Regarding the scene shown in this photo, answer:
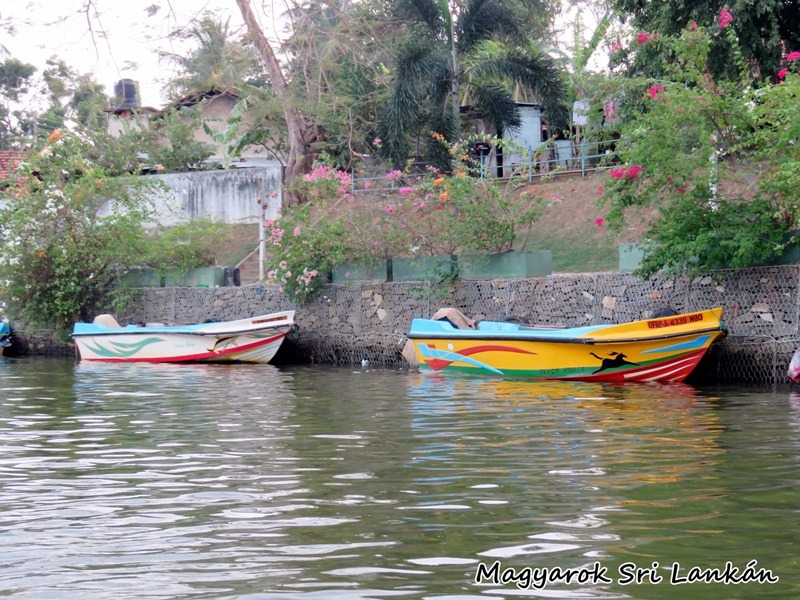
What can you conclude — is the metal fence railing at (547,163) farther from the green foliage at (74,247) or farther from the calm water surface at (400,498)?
the calm water surface at (400,498)

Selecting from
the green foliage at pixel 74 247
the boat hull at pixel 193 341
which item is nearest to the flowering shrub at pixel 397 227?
the boat hull at pixel 193 341

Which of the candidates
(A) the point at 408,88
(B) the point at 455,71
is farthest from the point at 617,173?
(B) the point at 455,71

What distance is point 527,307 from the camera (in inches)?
703

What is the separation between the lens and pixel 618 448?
8336mm

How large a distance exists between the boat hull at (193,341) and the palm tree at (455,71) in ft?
29.8

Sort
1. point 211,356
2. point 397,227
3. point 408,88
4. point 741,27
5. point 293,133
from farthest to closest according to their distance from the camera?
point 408,88, point 293,133, point 211,356, point 397,227, point 741,27

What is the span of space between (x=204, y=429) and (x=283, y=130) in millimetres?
24729

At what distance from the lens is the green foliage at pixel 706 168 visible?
14344 millimetres

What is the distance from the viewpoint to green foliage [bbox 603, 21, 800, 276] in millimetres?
14344

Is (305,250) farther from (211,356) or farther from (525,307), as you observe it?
(525,307)

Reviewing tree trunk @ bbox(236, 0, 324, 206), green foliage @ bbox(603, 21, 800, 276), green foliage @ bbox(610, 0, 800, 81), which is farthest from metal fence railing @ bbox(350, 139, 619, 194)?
green foliage @ bbox(603, 21, 800, 276)

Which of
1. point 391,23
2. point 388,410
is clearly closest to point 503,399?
point 388,410

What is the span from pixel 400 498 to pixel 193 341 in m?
14.7

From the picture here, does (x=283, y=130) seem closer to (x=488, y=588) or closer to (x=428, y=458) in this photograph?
(x=428, y=458)
